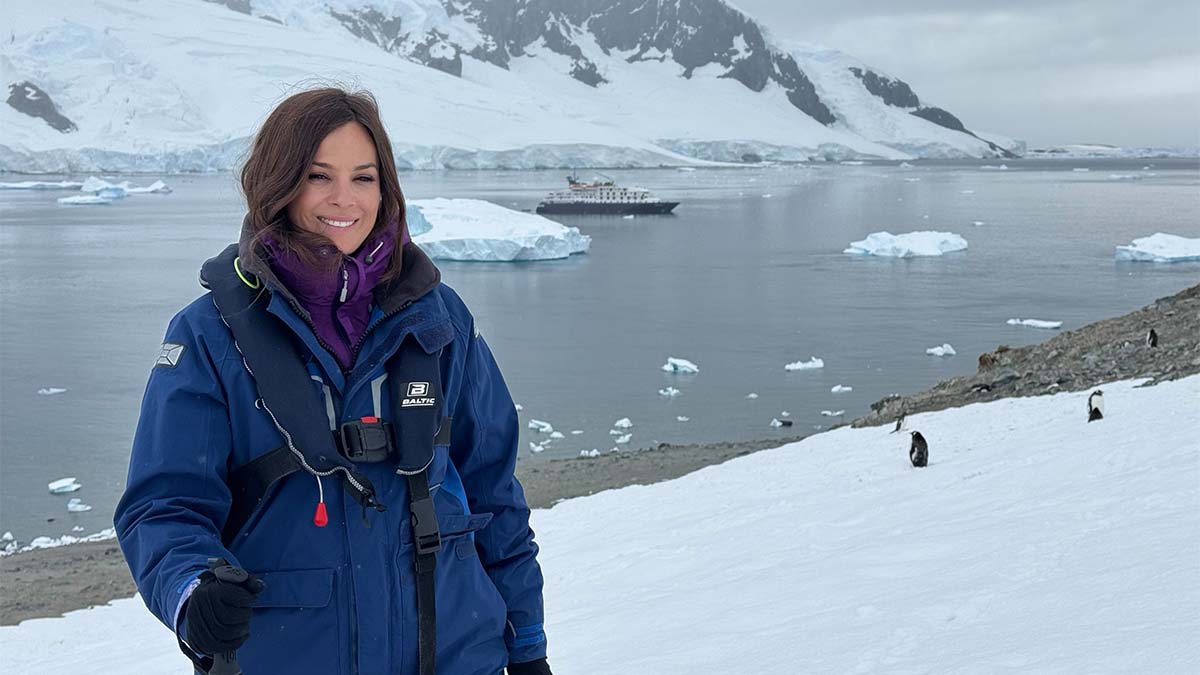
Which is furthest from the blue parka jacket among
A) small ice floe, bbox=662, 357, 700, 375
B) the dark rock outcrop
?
the dark rock outcrop

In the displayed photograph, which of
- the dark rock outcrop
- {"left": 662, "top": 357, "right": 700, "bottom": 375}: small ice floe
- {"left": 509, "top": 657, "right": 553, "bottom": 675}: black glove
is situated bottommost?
{"left": 662, "top": 357, "right": 700, "bottom": 375}: small ice floe

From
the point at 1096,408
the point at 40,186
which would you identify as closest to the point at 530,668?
the point at 1096,408

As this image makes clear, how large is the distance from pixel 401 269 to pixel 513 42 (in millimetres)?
186182

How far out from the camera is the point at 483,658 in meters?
1.63

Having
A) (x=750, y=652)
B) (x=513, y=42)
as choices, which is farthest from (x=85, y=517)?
(x=513, y=42)

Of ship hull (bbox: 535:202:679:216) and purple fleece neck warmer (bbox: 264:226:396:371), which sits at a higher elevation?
A: purple fleece neck warmer (bbox: 264:226:396:371)

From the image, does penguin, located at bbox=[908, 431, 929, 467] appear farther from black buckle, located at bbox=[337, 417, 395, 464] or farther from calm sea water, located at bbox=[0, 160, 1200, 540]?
black buckle, located at bbox=[337, 417, 395, 464]

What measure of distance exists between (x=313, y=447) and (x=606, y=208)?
54.8 metres

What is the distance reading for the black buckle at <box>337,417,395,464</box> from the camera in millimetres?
1469

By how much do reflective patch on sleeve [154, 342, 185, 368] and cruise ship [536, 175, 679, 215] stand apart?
53.3 metres

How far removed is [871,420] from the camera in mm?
11539

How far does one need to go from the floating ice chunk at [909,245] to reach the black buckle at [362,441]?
34003 millimetres

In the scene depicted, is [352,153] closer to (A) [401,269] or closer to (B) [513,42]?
(A) [401,269]

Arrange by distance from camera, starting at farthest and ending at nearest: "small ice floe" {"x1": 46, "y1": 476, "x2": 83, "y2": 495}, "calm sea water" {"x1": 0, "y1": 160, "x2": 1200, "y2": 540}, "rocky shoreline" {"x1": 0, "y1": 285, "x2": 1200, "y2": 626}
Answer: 1. "calm sea water" {"x1": 0, "y1": 160, "x2": 1200, "y2": 540}
2. "small ice floe" {"x1": 46, "y1": 476, "x2": 83, "y2": 495}
3. "rocky shoreline" {"x1": 0, "y1": 285, "x2": 1200, "y2": 626}
